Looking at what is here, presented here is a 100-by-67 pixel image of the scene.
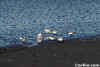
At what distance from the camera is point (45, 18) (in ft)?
12.5

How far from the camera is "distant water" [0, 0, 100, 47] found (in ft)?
12.3

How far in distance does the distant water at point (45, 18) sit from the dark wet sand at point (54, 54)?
182 mm

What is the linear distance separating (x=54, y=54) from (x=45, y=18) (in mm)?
894

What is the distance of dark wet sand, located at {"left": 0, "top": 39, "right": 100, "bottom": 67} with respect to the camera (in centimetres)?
371

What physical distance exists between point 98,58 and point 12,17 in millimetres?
2281

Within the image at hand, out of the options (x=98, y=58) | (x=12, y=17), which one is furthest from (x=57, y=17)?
(x=98, y=58)

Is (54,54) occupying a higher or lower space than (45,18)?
lower

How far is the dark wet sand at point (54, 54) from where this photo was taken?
12.2 ft

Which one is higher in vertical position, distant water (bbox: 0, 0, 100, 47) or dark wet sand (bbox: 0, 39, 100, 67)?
distant water (bbox: 0, 0, 100, 47)

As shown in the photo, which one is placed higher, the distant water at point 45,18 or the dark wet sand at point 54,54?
the distant water at point 45,18

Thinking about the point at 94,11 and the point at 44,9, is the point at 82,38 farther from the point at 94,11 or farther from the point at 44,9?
the point at 44,9

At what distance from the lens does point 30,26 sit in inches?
149

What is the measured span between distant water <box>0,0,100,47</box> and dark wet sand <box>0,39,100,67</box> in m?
0.18

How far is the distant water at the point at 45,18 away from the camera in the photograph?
3744 mm
